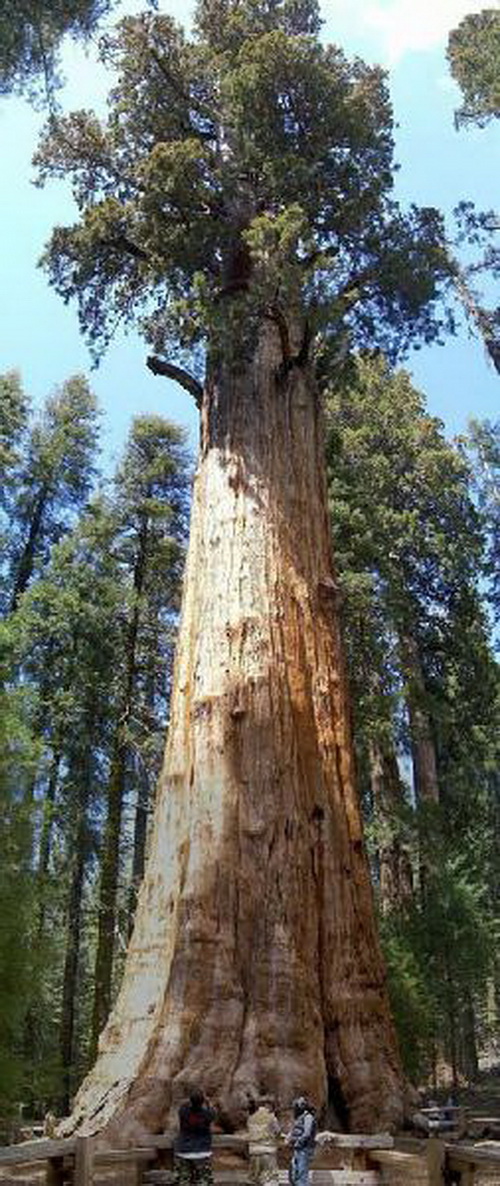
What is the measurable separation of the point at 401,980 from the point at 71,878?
27.6 ft

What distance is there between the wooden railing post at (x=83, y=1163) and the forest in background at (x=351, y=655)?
9.04m

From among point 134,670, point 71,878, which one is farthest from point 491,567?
point 71,878

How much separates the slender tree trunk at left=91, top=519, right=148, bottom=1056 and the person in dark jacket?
33.2 feet

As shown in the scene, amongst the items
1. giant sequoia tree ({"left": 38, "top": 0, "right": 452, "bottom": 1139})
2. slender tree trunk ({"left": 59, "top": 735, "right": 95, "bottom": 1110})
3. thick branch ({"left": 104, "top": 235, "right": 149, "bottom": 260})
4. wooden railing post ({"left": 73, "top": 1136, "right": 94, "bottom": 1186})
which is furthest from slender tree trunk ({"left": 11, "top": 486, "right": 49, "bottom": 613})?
wooden railing post ({"left": 73, "top": 1136, "right": 94, "bottom": 1186})

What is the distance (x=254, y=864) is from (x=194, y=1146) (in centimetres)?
274

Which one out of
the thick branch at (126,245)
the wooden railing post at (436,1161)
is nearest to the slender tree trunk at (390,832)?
the thick branch at (126,245)

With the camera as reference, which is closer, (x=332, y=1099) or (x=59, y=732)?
(x=332, y=1099)

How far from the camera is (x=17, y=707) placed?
48.7 ft

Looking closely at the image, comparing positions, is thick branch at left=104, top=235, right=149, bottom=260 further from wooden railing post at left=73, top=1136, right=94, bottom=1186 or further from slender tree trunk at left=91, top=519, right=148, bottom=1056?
wooden railing post at left=73, top=1136, right=94, bottom=1186

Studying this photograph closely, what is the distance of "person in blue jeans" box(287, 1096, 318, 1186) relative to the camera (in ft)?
A: 23.9

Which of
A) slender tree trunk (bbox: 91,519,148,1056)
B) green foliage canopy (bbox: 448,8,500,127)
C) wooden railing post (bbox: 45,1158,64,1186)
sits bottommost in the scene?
wooden railing post (bbox: 45,1158,64,1186)

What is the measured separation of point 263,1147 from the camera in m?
7.53

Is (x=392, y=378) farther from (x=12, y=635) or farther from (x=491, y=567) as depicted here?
(x=12, y=635)

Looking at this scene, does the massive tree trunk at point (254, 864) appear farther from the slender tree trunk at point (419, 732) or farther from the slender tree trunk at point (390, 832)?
the slender tree trunk at point (390, 832)
